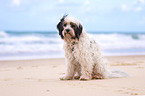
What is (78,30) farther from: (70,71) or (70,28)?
(70,71)

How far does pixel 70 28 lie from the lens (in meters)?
5.48

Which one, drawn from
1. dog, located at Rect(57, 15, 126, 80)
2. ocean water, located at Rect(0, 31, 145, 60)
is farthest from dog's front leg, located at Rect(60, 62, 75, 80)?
ocean water, located at Rect(0, 31, 145, 60)

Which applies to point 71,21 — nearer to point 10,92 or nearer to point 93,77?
point 93,77

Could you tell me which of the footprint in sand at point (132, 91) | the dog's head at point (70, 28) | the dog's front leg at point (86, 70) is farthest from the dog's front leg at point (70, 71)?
the footprint in sand at point (132, 91)

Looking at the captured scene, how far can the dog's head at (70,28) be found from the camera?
548cm

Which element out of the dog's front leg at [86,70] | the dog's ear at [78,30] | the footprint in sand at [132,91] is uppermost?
the dog's ear at [78,30]

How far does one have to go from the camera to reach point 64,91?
14.2 ft

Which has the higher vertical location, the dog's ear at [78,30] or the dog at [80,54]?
the dog's ear at [78,30]

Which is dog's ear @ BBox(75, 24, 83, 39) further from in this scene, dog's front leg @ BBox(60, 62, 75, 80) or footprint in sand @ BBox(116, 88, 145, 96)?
footprint in sand @ BBox(116, 88, 145, 96)

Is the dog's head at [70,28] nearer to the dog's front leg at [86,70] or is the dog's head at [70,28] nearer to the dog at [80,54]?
the dog at [80,54]

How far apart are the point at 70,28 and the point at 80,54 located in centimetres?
69

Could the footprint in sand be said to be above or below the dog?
below

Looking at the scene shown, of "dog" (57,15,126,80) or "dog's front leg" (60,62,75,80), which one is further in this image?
"dog's front leg" (60,62,75,80)

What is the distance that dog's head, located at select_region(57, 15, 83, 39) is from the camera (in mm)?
5480
